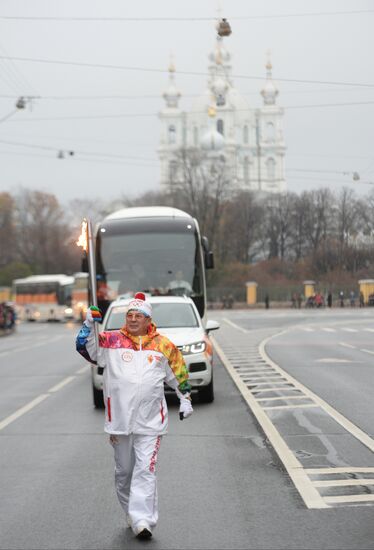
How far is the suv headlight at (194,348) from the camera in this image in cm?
1490

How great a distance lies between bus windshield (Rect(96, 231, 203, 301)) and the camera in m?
23.8

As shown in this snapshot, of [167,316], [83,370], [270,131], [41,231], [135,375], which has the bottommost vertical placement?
[83,370]

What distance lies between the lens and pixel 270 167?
167875mm

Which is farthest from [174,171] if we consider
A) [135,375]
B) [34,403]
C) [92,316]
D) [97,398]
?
[135,375]

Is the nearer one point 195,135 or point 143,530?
point 143,530

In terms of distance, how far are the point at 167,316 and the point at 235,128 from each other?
15138 centimetres

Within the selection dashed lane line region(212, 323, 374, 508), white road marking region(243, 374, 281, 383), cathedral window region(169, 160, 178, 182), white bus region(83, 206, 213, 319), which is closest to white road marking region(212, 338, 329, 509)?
dashed lane line region(212, 323, 374, 508)

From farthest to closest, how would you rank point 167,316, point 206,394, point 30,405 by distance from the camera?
point 167,316 < point 30,405 < point 206,394

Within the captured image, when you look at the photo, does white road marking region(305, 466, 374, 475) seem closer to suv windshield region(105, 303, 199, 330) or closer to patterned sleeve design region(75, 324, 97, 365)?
patterned sleeve design region(75, 324, 97, 365)

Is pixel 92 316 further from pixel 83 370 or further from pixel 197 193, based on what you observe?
pixel 197 193

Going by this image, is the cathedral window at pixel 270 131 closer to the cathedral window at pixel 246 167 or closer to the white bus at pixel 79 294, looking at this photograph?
the cathedral window at pixel 246 167

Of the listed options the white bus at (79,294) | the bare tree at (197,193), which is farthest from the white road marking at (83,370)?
the bare tree at (197,193)

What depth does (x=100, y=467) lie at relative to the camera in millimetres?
9383

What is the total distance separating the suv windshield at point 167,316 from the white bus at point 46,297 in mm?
54881
